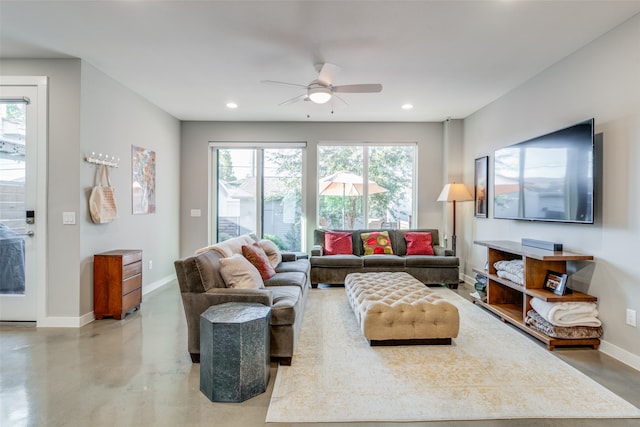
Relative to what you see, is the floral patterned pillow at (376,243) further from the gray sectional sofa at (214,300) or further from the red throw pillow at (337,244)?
the gray sectional sofa at (214,300)

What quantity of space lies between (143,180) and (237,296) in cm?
304

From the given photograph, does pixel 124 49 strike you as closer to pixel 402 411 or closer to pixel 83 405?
pixel 83 405

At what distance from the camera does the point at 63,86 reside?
3.44 m

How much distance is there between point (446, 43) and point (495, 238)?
9.29 ft

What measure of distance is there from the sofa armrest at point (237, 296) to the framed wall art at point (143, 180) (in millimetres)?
2560

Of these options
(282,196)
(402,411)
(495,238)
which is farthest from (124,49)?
(495,238)

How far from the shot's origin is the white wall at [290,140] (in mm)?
6016

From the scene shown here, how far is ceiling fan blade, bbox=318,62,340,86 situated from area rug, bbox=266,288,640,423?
248 cm

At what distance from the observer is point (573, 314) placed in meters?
2.87

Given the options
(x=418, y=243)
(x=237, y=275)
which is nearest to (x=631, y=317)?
(x=418, y=243)

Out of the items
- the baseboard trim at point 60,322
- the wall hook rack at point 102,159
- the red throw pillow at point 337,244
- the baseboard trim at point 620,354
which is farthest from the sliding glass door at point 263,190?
the baseboard trim at point 620,354

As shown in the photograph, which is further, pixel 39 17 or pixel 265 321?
pixel 39 17

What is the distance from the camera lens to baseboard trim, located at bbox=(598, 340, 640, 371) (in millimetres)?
2542

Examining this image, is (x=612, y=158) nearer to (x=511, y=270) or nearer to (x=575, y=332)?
(x=511, y=270)
